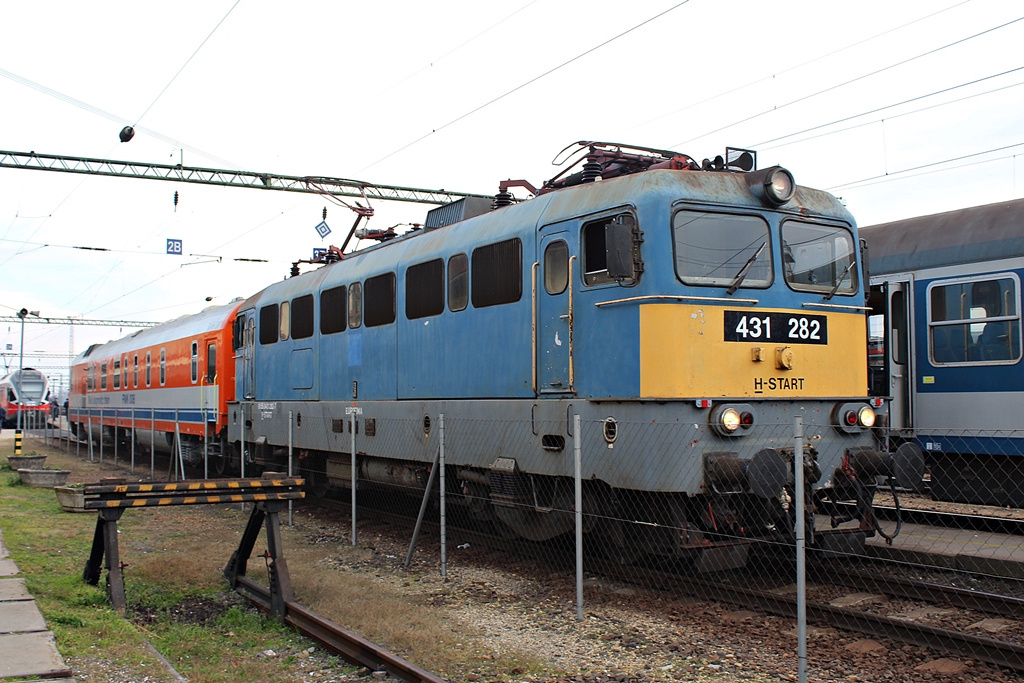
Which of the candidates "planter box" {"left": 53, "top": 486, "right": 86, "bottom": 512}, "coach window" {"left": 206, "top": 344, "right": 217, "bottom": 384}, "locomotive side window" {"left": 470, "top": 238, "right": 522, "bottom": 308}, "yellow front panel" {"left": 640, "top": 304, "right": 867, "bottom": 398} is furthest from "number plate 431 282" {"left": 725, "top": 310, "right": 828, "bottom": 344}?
"coach window" {"left": 206, "top": 344, "right": 217, "bottom": 384}

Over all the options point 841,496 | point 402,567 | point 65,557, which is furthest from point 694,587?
point 65,557

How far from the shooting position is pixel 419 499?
1231 centimetres

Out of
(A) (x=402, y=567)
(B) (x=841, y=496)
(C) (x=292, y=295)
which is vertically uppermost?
(C) (x=292, y=295)

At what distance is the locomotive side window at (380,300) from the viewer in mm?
11492

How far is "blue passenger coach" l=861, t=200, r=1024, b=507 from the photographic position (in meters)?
10.7

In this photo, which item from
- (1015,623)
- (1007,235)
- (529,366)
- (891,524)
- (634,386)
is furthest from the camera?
(1007,235)

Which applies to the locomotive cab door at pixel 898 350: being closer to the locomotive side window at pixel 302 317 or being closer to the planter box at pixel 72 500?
the locomotive side window at pixel 302 317

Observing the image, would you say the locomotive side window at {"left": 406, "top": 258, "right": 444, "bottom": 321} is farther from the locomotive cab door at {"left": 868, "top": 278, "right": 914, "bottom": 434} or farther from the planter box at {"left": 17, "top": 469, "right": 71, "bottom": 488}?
the planter box at {"left": 17, "top": 469, "right": 71, "bottom": 488}

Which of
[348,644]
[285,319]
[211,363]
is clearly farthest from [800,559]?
[211,363]

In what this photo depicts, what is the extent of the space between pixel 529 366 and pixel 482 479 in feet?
4.77

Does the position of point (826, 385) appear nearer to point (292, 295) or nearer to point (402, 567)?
point (402, 567)

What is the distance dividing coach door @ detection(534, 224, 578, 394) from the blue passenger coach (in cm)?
467

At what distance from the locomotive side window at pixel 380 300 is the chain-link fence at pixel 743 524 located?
1.85m

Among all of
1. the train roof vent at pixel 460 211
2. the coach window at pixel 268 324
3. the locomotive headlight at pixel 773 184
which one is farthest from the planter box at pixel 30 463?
the locomotive headlight at pixel 773 184
